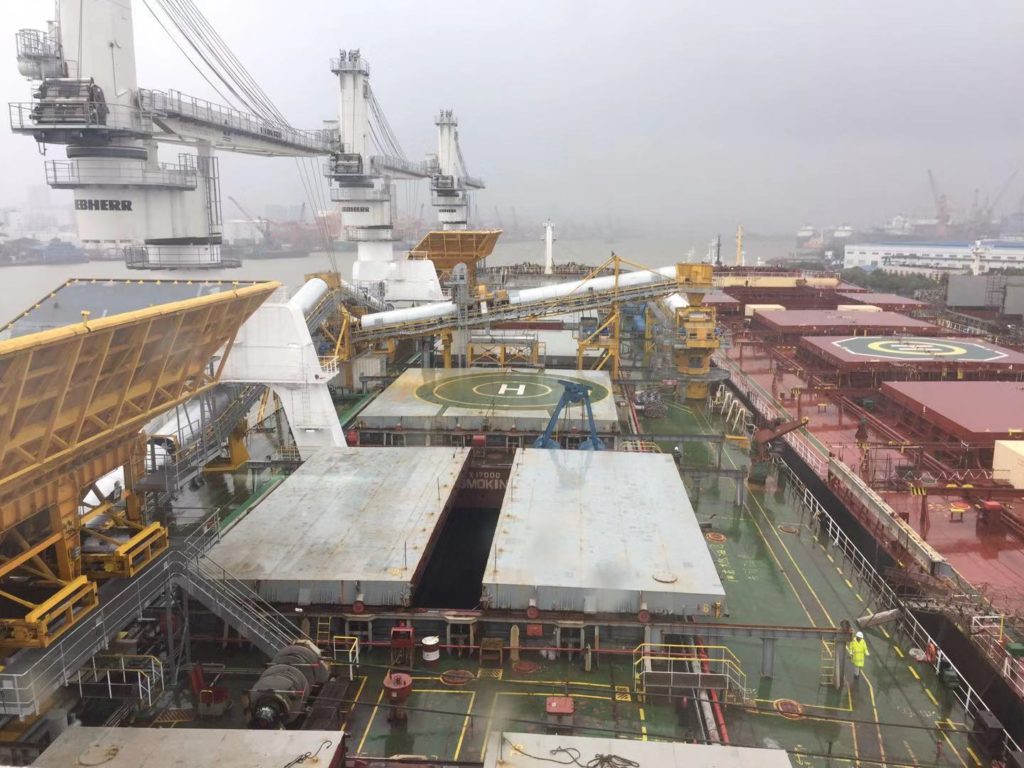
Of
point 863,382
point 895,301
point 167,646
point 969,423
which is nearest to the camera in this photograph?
point 167,646

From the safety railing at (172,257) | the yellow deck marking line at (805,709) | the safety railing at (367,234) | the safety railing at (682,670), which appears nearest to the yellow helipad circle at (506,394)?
the safety railing at (172,257)

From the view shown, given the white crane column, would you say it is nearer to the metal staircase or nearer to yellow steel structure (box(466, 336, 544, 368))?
the metal staircase

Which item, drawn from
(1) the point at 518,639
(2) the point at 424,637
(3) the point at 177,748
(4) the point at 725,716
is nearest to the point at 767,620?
(4) the point at 725,716

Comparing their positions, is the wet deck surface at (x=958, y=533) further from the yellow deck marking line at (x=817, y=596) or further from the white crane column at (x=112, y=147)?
the white crane column at (x=112, y=147)

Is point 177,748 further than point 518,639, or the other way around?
point 518,639

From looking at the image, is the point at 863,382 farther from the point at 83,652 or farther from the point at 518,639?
the point at 83,652

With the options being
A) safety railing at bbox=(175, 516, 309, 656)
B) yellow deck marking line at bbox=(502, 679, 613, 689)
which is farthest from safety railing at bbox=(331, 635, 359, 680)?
yellow deck marking line at bbox=(502, 679, 613, 689)
